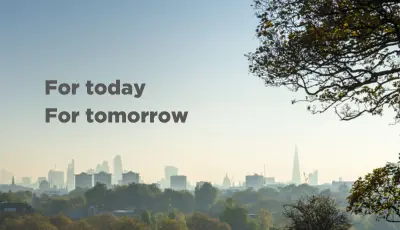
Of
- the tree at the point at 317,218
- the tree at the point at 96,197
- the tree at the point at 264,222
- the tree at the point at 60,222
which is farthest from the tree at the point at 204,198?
the tree at the point at 317,218

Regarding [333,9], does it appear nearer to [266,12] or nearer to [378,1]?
[378,1]

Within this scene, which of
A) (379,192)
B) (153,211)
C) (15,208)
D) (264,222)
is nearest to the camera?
(379,192)

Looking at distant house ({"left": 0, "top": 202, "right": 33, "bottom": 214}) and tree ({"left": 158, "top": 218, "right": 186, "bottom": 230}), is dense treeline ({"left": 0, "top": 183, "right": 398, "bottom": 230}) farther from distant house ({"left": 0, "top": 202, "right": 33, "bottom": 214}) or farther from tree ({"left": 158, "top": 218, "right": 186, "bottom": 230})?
distant house ({"left": 0, "top": 202, "right": 33, "bottom": 214})

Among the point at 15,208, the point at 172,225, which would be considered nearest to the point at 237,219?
the point at 172,225

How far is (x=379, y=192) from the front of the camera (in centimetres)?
1262

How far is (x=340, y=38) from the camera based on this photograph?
12.7 metres

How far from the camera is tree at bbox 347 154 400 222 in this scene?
12.5 m

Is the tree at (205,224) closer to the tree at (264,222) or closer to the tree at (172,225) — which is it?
the tree at (172,225)

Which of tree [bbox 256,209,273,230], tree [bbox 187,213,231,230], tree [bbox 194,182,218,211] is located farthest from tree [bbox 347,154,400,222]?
tree [bbox 194,182,218,211]

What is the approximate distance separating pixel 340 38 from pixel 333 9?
687mm

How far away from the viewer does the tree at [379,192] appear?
12469mm

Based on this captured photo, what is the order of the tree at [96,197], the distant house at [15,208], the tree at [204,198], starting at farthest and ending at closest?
the tree at [204,198], the tree at [96,197], the distant house at [15,208]

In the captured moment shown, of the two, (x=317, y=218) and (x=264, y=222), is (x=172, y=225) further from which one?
(x=317, y=218)

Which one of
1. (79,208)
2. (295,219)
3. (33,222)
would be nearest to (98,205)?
(79,208)
